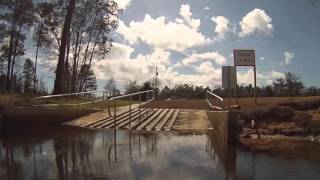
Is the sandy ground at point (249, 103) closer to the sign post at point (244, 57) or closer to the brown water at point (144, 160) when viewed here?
the sign post at point (244, 57)

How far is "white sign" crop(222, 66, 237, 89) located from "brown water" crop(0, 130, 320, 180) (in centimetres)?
385

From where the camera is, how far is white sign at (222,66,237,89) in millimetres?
18531

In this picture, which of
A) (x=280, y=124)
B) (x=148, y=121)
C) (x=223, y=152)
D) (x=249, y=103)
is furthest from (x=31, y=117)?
(x=223, y=152)

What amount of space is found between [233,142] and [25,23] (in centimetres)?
2648

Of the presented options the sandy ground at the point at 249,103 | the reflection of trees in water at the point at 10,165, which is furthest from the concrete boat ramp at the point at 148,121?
the reflection of trees in water at the point at 10,165

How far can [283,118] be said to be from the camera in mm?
18234

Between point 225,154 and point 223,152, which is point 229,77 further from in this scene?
point 225,154

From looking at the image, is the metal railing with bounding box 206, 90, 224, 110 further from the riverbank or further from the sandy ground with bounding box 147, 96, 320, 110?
the riverbank

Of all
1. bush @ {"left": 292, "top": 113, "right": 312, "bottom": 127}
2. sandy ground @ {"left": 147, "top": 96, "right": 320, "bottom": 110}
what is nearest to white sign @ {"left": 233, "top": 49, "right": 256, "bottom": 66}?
sandy ground @ {"left": 147, "top": 96, "right": 320, "bottom": 110}

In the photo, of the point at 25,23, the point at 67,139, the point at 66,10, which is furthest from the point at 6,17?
the point at 67,139

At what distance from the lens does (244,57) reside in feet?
74.2

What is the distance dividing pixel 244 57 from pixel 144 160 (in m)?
12.9

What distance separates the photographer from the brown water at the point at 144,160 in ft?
30.7

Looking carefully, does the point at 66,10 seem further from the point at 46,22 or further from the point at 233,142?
the point at 233,142
